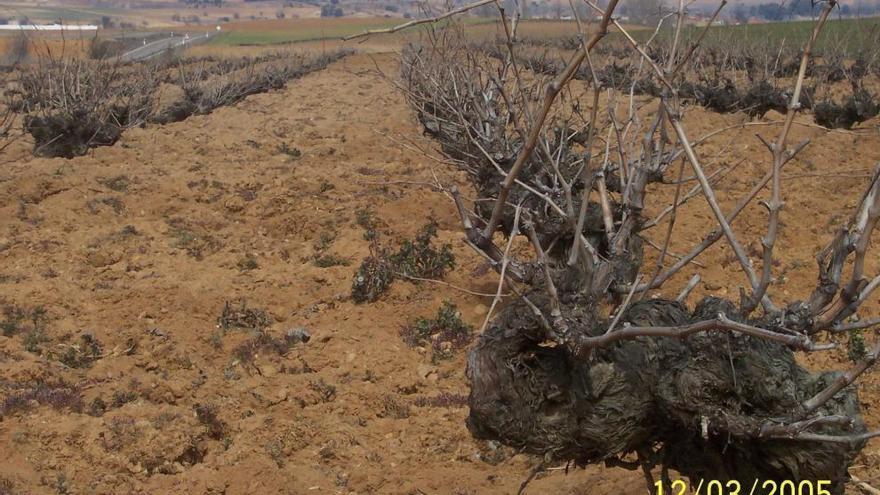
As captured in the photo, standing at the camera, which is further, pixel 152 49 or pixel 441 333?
pixel 152 49

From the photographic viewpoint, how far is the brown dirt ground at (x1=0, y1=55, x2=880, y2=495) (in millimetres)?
5031

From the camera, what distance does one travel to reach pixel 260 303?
25.6 ft

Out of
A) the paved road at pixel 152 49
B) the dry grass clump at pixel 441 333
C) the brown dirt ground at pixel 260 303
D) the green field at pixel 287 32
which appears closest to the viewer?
the brown dirt ground at pixel 260 303

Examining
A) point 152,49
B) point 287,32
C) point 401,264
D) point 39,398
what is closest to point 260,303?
point 401,264

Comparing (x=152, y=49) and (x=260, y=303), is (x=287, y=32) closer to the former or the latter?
(x=152, y=49)

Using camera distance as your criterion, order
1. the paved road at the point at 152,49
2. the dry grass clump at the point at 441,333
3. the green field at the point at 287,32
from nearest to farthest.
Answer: the dry grass clump at the point at 441,333
the paved road at the point at 152,49
the green field at the point at 287,32

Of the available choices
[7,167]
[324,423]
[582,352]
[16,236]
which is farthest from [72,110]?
[582,352]

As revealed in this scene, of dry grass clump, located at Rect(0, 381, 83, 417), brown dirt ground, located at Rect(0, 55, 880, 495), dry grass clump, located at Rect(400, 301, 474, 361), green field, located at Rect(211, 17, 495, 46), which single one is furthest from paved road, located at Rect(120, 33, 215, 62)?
dry grass clump, located at Rect(0, 381, 83, 417)

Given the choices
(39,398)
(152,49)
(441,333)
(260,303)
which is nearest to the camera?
(39,398)

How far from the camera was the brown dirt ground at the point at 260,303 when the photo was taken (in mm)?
5031

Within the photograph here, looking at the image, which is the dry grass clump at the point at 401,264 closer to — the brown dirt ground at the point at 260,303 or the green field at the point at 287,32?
A: the brown dirt ground at the point at 260,303

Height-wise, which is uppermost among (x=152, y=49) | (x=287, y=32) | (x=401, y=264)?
(x=401, y=264)

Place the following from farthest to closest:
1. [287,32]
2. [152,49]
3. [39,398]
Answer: [287,32], [152,49], [39,398]

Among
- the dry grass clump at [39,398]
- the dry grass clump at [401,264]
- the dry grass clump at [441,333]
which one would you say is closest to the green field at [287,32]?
the dry grass clump at [401,264]
